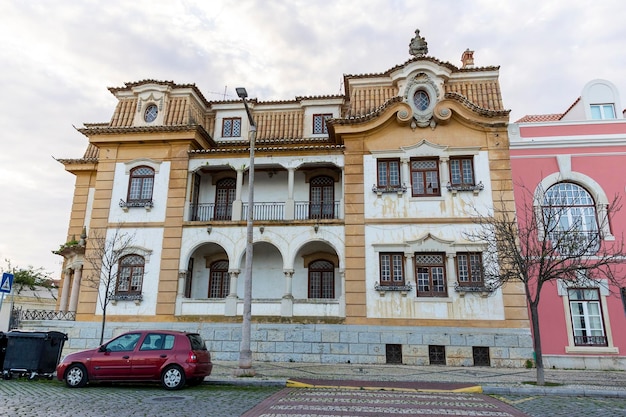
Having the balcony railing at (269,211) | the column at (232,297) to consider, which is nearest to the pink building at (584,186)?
the balcony railing at (269,211)

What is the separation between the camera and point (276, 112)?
23266mm

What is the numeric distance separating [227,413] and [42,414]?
3.43 m

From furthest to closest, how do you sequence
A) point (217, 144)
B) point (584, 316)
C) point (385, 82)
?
1. point (217, 144)
2. point (385, 82)
3. point (584, 316)

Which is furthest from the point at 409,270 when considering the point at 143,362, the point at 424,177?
the point at 143,362

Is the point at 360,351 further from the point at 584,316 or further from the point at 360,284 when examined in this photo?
the point at 584,316

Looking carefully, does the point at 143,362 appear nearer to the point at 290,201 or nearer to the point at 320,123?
the point at 290,201

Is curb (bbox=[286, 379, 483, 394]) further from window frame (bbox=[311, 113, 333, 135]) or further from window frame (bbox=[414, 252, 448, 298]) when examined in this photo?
window frame (bbox=[311, 113, 333, 135])

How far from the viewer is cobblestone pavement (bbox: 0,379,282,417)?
332 inches

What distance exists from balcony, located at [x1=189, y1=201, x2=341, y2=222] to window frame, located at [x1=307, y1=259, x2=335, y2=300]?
88.7 inches

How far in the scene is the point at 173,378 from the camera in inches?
447

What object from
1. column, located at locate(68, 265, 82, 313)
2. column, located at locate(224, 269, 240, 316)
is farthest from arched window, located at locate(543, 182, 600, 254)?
column, located at locate(68, 265, 82, 313)

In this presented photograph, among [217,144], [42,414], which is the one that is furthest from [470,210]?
[42,414]

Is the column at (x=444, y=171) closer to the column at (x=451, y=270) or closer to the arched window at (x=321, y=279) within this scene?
the column at (x=451, y=270)

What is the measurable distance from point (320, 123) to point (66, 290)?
1591cm
